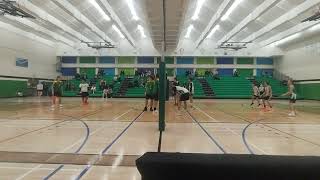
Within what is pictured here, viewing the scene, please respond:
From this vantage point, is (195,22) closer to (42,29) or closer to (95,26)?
(95,26)

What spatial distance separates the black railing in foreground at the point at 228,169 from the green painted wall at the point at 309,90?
37467 mm

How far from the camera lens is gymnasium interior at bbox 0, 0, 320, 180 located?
4.02m

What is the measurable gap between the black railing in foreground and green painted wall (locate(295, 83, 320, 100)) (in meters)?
37.5

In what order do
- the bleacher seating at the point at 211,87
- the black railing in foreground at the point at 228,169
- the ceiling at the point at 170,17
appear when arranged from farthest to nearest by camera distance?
the bleacher seating at the point at 211,87 < the ceiling at the point at 170,17 < the black railing in foreground at the point at 228,169

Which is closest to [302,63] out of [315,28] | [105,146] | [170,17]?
[315,28]

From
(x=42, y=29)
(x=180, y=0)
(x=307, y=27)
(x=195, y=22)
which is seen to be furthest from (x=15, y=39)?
(x=307, y=27)

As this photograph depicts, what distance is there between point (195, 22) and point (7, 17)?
2013 centimetres

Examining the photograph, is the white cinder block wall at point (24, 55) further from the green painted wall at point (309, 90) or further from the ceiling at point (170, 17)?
the green painted wall at point (309, 90)

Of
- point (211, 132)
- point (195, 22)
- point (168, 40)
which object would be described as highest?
point (195, 22)

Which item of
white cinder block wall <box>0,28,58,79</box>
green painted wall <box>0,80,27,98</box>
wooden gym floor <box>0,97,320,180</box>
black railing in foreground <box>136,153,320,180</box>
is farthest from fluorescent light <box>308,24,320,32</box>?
black railing in foreground <box>136,153,320,180</box>

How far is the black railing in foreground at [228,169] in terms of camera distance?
336cm

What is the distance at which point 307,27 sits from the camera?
34031 millimetres

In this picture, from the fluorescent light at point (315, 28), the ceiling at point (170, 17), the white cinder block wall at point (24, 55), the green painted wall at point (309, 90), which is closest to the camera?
the ceiling at point (170, 17)

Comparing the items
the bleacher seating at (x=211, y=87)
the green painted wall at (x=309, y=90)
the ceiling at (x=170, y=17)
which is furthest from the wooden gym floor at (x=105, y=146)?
the bleacher seating at (x=211, y=87)
